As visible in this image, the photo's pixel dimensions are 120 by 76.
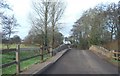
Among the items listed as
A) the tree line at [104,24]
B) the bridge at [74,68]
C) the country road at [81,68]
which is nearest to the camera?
the bridge at [74,68]

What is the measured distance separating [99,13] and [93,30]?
4.09m

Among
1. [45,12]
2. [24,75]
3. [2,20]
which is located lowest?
[24,75]

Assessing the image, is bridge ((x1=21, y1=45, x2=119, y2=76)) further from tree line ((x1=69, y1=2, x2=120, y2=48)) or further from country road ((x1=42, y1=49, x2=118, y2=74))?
tree line ((x1=69, y1=2, x2=120, y2=48))

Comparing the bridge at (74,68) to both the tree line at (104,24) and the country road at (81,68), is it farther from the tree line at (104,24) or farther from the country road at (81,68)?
the tree line at (104,24)

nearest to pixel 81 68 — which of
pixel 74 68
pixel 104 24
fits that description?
pixel 74 68

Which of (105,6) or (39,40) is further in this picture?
(105,6)

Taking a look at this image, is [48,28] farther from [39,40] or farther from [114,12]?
[114,12]

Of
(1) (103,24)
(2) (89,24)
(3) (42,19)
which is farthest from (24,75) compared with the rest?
(2) (89,24)

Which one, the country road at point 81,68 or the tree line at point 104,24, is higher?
the tree line at point 104,24

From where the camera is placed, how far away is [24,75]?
1302cm

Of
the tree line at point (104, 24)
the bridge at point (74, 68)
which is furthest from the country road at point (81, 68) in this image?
the tree line at point (104, 24)

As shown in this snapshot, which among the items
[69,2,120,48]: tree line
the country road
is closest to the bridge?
the country road

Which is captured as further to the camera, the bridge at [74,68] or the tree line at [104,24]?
the tree line at [104,24]

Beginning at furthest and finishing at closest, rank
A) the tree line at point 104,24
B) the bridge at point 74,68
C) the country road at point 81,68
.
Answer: the tree line at point 104,24, the country road at point 81,68, the bridge at point 74,68
